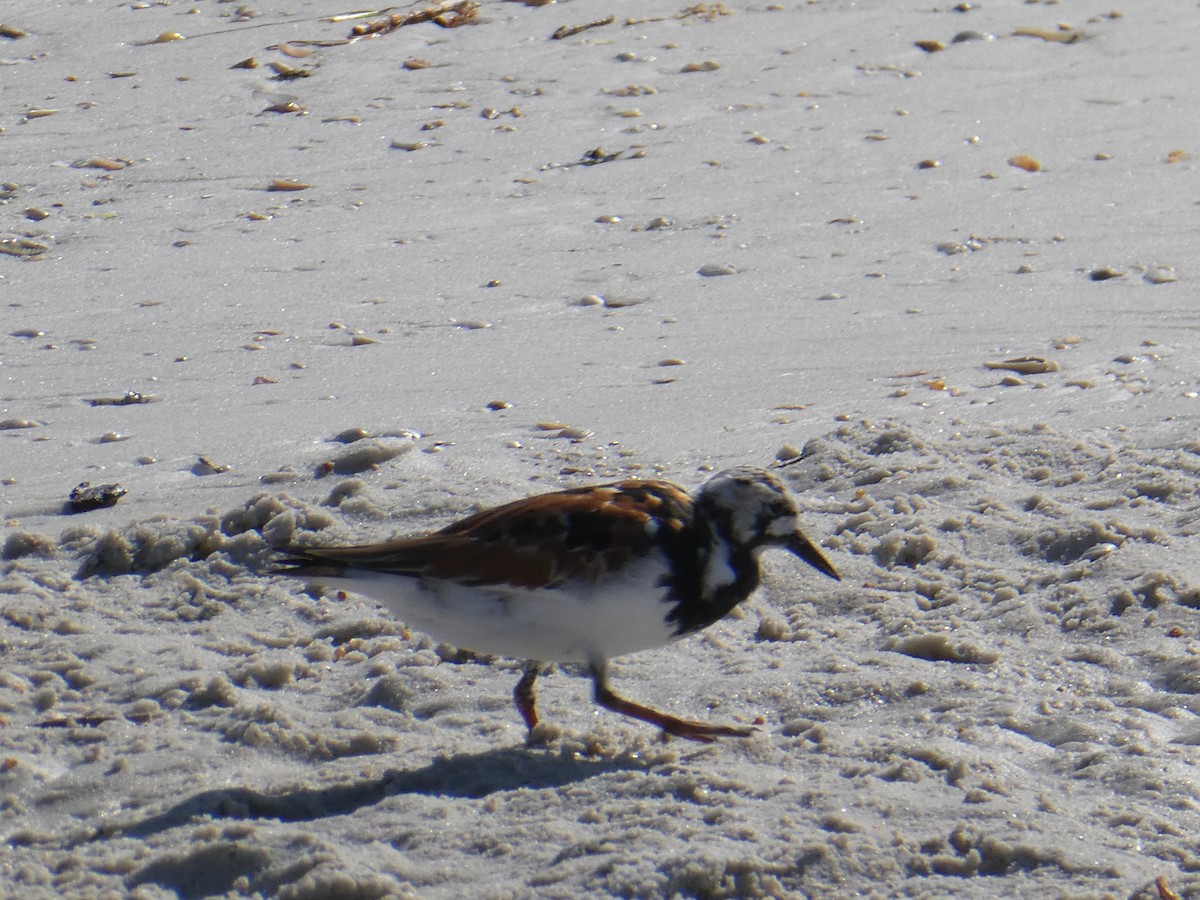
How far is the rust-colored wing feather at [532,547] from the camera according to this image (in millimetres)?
3297

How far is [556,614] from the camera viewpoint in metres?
3.29

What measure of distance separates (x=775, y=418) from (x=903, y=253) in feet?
5.24

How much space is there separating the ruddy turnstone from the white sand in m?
0.19

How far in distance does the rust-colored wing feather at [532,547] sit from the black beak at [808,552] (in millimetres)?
271

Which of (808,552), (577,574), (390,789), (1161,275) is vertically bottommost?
(1161,275)

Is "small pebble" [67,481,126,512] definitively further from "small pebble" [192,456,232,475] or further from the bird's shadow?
the bird's shadow

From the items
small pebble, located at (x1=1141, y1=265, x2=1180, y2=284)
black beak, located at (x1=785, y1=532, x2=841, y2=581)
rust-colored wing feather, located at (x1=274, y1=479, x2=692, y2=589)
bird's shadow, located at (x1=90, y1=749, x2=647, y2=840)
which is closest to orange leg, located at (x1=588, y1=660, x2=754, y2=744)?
bird's shadow, located at (x1=90, y1=749, x2=647, y2=840)

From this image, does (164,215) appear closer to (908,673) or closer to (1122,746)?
(908,673)

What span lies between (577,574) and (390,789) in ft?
1.90

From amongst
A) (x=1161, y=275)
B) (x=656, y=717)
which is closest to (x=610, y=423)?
(x=656, y=717)

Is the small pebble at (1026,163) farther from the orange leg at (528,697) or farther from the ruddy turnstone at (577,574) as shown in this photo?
the orange leg at (528,697)

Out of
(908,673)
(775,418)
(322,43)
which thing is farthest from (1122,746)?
(322,43)

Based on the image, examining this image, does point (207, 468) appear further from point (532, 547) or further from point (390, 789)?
Result: point (390, 789)

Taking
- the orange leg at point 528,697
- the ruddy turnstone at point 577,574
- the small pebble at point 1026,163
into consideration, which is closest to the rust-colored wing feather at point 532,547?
the ruddy turnstone at point 577,574
